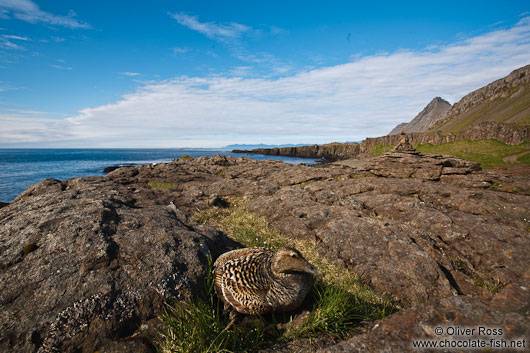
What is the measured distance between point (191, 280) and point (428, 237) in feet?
24.5

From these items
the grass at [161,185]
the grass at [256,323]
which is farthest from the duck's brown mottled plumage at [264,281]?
the grass at [161,185]

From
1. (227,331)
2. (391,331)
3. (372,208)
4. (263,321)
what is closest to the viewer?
(391,331)

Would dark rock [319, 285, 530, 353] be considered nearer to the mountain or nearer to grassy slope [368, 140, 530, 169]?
grassy slope [368, 140, 530, 169]

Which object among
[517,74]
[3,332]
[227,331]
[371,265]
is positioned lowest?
[371,265]

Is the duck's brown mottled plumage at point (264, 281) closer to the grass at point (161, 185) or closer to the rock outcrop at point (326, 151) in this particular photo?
the grass at point (161, 185)

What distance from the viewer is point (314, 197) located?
522 inches

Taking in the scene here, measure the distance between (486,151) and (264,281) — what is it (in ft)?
127

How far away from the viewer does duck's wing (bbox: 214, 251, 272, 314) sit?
3934 mm

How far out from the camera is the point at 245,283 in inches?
162

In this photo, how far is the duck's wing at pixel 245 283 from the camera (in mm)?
3934

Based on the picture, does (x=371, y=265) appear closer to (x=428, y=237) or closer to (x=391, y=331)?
(x=428, y=237)

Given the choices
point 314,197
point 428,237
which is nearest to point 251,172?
point 314,197

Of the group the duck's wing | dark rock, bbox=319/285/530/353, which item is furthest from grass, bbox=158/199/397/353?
dark rock, bbox=319/285/530/353

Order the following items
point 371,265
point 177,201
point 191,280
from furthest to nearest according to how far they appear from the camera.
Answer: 1. point 177,201
2. point 371,265
3. point 191,280
